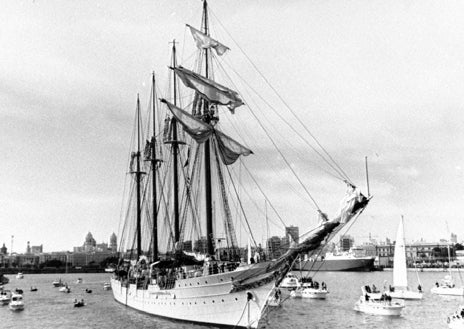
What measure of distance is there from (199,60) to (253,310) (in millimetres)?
24078

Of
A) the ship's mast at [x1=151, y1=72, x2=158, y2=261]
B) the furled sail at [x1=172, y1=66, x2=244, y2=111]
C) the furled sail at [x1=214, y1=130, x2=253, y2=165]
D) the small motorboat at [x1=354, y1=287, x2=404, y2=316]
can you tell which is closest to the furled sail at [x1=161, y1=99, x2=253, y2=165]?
the furled sail at [x1=214, y1=130, x2=253, y2=165]

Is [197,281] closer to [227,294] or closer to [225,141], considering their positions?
[227,294]

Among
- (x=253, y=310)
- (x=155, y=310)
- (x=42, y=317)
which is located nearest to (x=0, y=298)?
(x=42, y=317)

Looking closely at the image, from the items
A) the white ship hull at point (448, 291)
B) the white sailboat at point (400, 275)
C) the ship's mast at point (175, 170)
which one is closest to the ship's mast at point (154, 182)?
the ship's mast at point (175, 170)

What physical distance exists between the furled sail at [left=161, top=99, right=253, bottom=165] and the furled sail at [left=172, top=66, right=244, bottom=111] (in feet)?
8.06

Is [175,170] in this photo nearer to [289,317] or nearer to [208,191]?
[208,191]

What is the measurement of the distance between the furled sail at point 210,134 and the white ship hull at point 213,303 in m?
11.7

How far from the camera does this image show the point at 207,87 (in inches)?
1641

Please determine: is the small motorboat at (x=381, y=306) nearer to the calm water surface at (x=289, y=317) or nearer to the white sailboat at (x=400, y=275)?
the calm water surface at (x=289, y=317)

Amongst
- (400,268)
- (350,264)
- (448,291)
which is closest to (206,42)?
(400,268)

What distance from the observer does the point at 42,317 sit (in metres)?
49.3

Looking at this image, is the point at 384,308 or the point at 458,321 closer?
the point at 458,321

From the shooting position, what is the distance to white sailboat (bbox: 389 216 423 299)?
190 feet

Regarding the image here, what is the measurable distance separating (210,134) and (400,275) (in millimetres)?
36095
